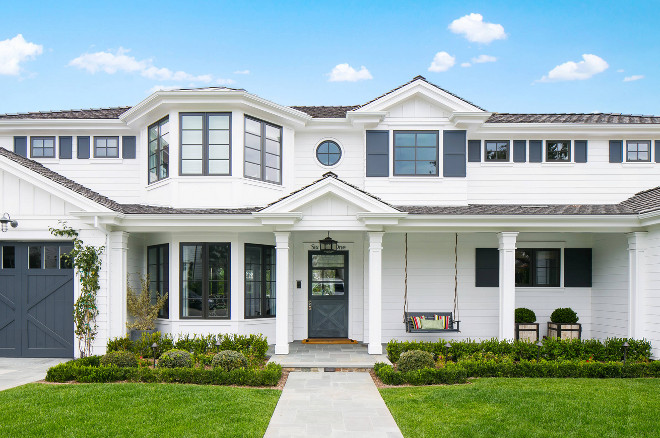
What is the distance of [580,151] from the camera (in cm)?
1262

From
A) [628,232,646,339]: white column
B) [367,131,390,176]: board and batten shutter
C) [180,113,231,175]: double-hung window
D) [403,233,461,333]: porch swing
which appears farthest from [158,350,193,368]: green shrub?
[628,232,646,339]: white column

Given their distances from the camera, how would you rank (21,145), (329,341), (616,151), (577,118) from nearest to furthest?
(329,341)
(21,145)
(616,151)
(577,118)

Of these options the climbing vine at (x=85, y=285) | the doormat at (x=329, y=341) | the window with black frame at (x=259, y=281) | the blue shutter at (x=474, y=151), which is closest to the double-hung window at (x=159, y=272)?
the climbing vine at (x=85, y=285)

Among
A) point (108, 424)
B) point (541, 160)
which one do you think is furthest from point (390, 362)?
point (541, 160)

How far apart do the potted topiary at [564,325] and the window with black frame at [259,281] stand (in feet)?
24.3

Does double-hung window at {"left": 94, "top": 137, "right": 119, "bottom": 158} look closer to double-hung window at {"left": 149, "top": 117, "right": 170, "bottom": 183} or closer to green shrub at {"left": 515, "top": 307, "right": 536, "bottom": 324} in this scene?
double-hung window at {"left": 149, "top": 117, "right": 170, "bottom": 183}

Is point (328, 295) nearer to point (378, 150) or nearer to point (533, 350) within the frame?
point (378, 150)

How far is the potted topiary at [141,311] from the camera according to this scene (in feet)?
34.8

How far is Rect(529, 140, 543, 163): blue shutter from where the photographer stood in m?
12.6

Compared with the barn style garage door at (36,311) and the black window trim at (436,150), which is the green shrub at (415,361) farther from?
the barn style garage door at (36,311)

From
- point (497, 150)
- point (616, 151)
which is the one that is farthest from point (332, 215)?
point (616, 151)

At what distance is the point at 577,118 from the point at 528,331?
654 centimetres

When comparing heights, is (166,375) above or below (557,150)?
below

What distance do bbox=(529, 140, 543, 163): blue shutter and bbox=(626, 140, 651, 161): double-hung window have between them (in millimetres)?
2518
